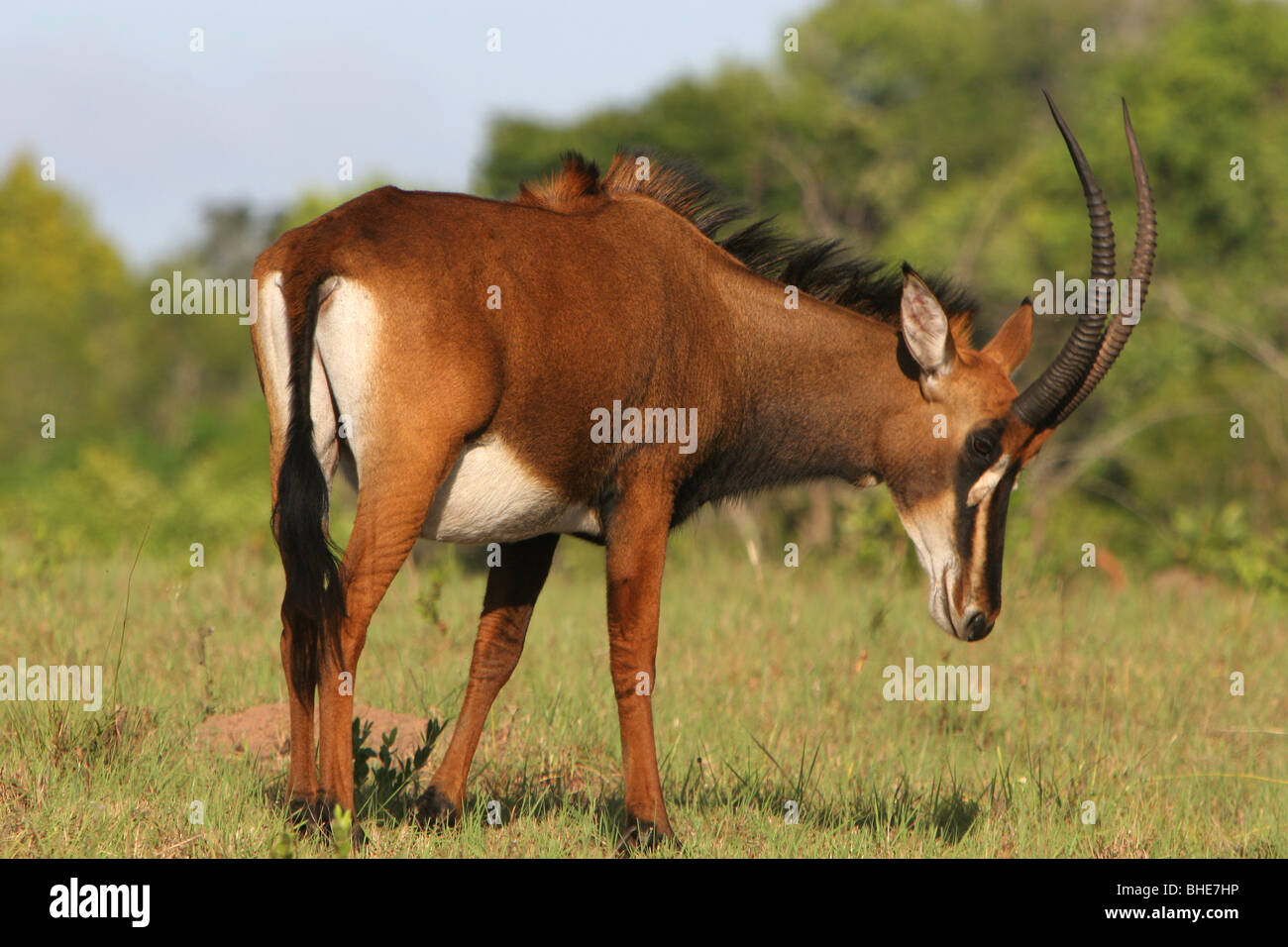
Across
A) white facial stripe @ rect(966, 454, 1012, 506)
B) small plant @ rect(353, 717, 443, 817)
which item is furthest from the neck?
small plant @ rect(353, 717, 443, 817)

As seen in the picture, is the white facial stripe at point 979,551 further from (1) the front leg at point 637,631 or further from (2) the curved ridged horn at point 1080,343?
(1) the front leg at point 637,631

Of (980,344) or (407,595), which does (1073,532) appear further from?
(980,344)

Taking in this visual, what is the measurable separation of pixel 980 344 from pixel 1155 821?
6.68ft

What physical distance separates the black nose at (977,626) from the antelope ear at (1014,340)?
103cm

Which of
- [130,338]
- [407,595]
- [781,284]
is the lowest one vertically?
[407,595]

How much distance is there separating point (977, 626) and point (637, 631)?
129 centimetres

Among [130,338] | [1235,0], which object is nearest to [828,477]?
[1235,0]

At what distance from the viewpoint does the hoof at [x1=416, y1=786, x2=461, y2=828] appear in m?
5.61

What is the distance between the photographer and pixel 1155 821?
5.98 meters

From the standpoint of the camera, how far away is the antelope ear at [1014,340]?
19.9 ft

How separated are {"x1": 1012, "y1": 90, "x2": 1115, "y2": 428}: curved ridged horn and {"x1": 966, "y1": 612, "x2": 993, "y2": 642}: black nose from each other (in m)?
0.77

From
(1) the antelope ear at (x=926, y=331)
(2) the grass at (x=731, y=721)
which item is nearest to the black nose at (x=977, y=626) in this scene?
(2) the grass at (x=731, y=721)

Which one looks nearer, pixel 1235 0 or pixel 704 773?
pixel 704 773

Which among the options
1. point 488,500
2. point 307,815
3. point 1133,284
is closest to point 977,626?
point 1133,284
